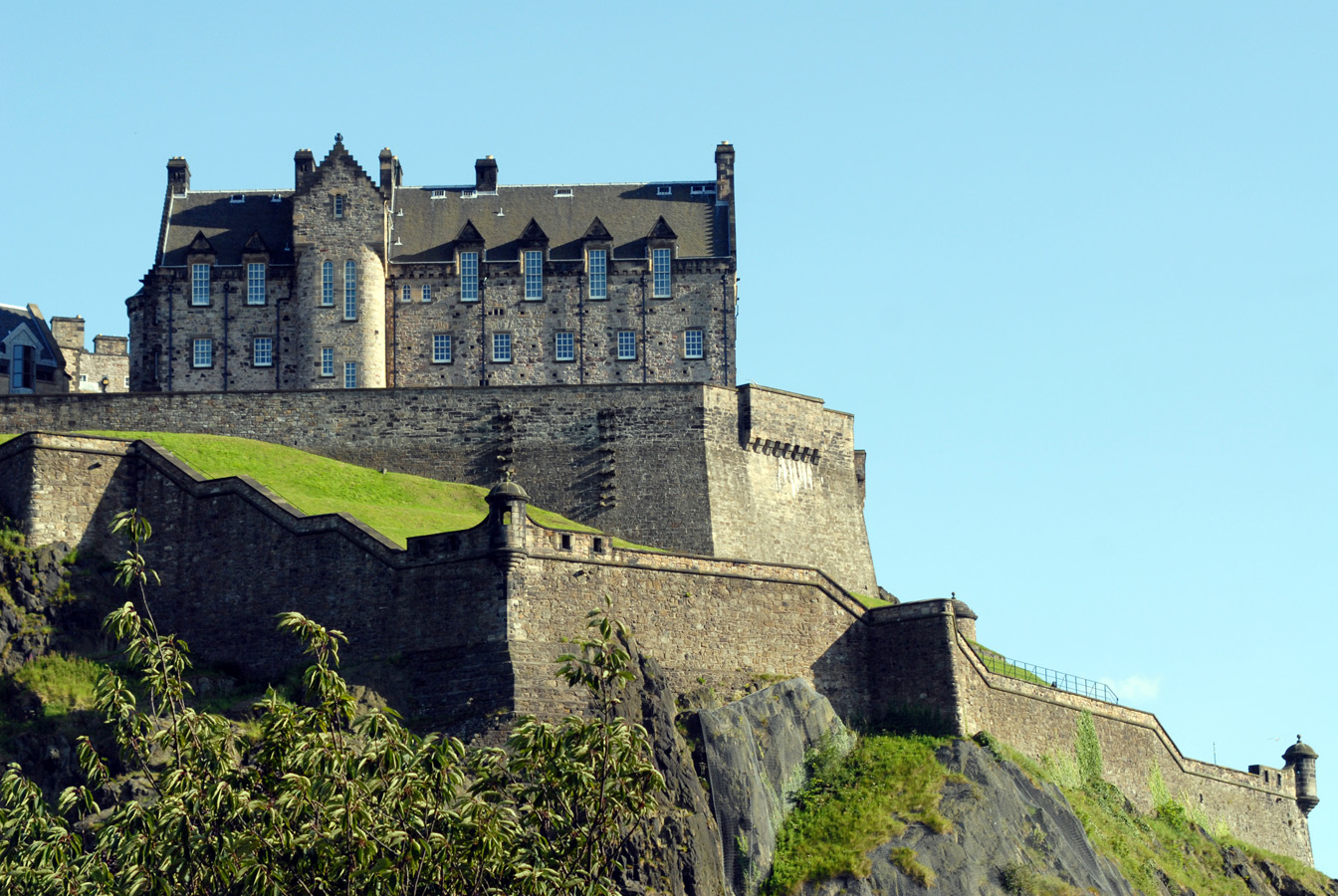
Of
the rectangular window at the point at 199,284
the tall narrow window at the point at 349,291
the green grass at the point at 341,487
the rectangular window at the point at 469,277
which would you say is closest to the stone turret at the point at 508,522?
the green grass at the point at 341,487

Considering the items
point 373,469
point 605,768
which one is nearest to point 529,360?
point 373,469

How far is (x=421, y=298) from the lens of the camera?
8112cm

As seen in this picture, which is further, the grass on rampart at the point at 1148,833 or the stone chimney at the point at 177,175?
the stone chimney at the point at 177,175

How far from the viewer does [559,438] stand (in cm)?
7275

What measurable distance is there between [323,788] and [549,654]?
22239 mm

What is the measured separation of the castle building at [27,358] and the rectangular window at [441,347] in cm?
1763

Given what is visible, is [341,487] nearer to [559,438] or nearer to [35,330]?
[559,438]

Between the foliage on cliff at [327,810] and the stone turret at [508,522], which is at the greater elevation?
the stone turret at [508,522]

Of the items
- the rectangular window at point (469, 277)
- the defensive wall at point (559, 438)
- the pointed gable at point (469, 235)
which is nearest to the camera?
the defensive wall at point (559, 438)

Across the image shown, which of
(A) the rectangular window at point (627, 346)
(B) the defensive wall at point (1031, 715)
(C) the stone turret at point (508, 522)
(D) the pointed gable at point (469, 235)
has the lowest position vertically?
(B) the defensive wall at point (1031, 715)

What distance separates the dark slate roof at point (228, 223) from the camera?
81875 mm

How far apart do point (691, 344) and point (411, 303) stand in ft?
36.5

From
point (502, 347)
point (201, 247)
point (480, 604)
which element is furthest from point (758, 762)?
point (201, 247)

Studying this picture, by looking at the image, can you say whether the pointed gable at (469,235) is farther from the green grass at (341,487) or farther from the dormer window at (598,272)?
the green grass at (341,487)
